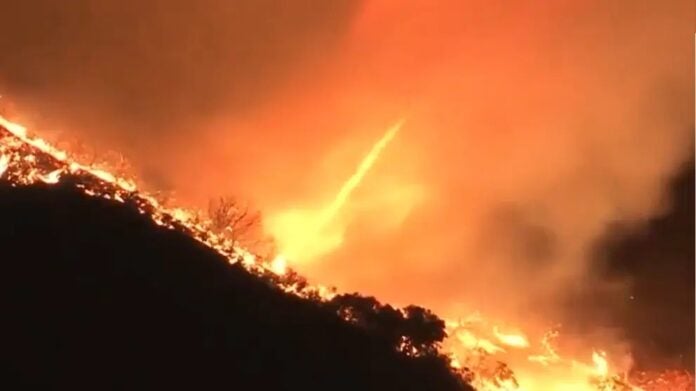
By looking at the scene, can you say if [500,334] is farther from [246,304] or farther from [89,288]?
[89,288]

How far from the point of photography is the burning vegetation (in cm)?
2830

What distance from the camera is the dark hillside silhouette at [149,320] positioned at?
22.5 meters

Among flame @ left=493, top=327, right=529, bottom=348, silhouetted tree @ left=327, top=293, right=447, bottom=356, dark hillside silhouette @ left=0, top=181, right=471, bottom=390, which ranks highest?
flame @ left=493, top=327, right=529, bottom=348

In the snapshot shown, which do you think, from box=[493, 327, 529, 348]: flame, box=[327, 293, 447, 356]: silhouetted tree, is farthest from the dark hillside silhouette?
box=[493, 327, 529, 348]: flame

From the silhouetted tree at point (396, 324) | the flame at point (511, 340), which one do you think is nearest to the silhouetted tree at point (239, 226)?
the silhouetted tree at point (396, 324)

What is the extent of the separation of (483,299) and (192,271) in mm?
24939

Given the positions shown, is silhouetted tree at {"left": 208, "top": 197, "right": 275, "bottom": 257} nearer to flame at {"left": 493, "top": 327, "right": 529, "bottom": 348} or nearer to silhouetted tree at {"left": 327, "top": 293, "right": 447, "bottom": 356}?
silhouetted tree at {"left": 327, "top": 293, "right": 447, "bottom": 356}

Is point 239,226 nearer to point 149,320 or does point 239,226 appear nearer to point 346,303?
point 346,303

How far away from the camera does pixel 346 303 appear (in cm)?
2877

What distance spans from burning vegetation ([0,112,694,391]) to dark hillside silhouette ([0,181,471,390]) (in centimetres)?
24

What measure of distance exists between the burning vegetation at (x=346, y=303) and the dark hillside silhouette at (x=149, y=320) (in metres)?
0.24

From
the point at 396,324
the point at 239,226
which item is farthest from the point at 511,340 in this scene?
the point at 396,324

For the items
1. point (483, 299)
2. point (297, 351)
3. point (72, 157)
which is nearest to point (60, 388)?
point (297, 351)

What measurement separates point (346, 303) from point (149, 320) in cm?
621
